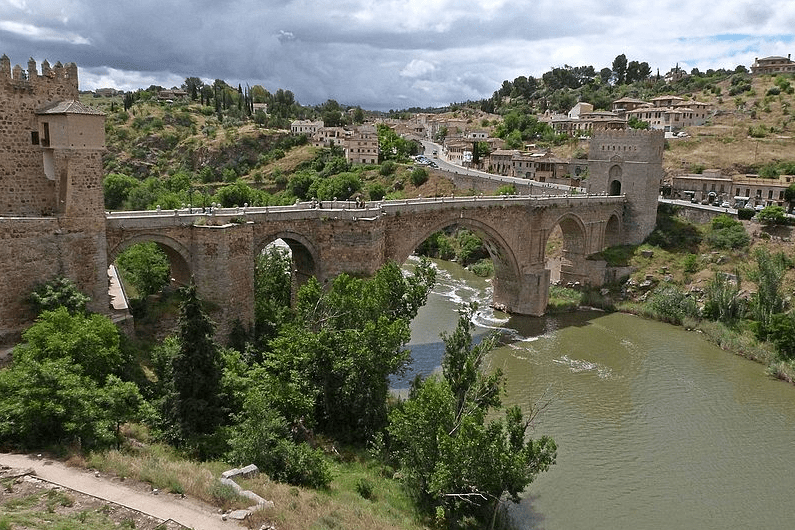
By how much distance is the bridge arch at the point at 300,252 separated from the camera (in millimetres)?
23391

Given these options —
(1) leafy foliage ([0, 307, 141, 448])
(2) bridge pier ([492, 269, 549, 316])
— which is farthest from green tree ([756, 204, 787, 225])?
(1) leafy foliage ([0, 307, 141, 448])

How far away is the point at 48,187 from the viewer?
18.2 meters

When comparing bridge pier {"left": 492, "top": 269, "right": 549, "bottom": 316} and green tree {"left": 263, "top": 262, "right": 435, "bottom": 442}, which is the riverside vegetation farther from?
bridge pier {"left": 492, "top": 269, "right": 549, "bottom": 316}

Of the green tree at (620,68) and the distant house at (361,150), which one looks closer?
the distant house at (361,150)

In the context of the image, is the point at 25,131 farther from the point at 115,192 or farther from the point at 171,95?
the point at 171,95

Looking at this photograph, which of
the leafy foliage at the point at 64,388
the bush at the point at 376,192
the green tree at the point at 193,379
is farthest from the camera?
the bush at the point at 376,192

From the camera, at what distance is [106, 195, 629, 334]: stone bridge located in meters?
20.5

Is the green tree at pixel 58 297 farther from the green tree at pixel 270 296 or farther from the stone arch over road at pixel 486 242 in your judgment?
the stone arch over road at pixel 486 242

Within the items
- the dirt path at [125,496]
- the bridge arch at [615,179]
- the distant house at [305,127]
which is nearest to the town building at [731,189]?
the bridge arch at [615,179]

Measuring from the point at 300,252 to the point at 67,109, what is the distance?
34.9 ft

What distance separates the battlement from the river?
15.0m

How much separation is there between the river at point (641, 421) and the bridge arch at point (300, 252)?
5.84 metres

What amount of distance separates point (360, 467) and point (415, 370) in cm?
913

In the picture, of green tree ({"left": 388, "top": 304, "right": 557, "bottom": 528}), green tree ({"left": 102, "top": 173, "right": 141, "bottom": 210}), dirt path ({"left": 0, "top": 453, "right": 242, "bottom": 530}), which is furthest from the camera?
green tree ({"left": 102, "top": 173, "right": 141, "bottom": 210})
